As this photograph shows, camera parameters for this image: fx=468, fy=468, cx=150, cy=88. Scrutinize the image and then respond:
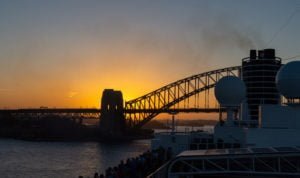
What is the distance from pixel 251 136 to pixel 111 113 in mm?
87383

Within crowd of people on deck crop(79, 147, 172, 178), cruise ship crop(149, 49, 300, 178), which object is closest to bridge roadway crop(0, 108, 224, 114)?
cruise ship crop(149, 49, 300, 178)

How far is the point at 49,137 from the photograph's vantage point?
4756 inches

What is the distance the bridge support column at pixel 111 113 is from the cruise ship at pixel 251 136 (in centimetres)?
6336

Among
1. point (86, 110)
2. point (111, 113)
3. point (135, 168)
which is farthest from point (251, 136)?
point (86, 110)

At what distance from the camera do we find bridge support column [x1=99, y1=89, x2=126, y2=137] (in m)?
117

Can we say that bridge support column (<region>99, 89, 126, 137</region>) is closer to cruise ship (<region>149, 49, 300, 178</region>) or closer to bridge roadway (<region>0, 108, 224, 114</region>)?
bridge roadway (<region>0, 108, 224, 114</region>)

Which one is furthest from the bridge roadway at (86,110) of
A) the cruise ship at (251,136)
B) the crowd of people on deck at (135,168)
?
the crowd of people on deck at (135,168)

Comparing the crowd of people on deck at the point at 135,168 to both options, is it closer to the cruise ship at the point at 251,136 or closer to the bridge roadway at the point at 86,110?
the cruise ship at the point at 251,136

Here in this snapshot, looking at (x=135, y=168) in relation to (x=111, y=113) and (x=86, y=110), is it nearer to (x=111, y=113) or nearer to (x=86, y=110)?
(x=111, y=113)

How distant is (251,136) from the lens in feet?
106

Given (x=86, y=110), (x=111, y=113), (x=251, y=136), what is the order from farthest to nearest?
(x=86, y=110)
(x=111, y=113)
(x=251, y=136)

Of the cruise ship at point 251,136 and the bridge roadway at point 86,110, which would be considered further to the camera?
the bridge roadway at point 86,110

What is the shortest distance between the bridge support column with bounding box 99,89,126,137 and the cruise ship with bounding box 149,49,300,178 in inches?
2495

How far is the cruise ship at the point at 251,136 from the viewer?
20094 mm
